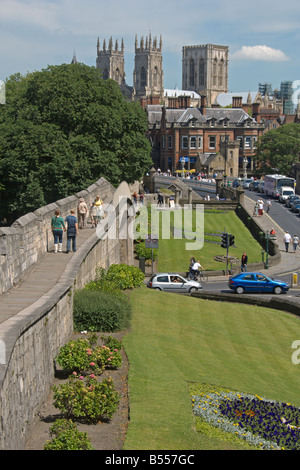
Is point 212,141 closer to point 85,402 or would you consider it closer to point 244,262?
point 244,262

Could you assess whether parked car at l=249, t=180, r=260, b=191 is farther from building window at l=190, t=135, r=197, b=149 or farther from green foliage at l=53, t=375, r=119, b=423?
green foliage at l=53, t=375, r=119, b=423

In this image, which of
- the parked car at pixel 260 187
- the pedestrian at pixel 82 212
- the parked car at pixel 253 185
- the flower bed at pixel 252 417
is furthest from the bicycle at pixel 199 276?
the parked car at pixel 253 185

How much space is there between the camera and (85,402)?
523 inches

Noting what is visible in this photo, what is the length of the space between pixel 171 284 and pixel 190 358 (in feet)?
55.3

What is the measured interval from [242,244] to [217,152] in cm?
7245

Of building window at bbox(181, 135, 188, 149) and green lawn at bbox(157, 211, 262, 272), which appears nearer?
green lawn at bbox(157, 211, 262, 272)

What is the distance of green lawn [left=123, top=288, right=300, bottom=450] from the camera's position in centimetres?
1332

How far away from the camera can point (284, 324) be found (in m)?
28.0

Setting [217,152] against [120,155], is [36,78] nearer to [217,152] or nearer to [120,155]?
[120,155]

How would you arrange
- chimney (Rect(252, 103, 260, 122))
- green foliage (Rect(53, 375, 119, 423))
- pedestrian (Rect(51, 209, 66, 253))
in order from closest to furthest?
green foliage (Rect(53, 375, 119, 423)) → pedestrian (Rect(51, 209, 66, 253)) → chimney (Rect(252, 103, 260, 122))

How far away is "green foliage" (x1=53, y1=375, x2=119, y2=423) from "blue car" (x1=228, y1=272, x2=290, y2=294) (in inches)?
1014

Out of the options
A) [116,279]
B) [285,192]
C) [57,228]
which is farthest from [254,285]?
[285,192]

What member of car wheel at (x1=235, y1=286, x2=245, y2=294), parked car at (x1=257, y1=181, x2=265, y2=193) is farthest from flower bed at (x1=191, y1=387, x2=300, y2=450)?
parked car at (x1=257, y1=181, x2=265, y2=193)

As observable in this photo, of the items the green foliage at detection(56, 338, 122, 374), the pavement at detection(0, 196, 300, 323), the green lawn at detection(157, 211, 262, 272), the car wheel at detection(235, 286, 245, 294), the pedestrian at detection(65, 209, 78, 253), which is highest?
the pedestrian at detection(65, 209, 78, 253)
